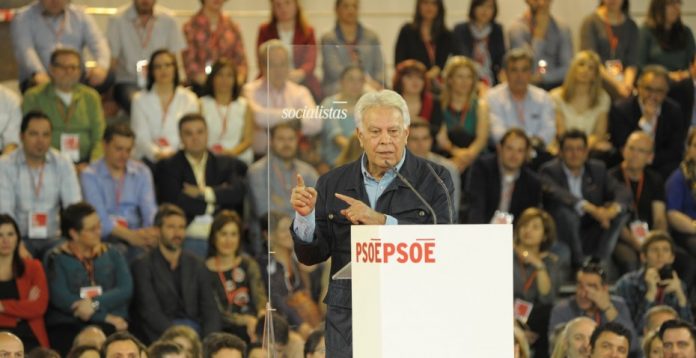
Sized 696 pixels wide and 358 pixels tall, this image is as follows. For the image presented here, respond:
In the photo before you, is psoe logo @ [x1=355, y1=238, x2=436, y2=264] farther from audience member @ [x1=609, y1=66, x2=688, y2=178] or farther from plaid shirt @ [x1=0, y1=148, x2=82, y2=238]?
audience member @ [x1=609, y1=66, x2=688, y2=178]

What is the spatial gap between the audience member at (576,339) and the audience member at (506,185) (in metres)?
1.32

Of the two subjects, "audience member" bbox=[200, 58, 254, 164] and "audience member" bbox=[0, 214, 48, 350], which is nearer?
"audience member" bbox=[0, 214, 48, 350]

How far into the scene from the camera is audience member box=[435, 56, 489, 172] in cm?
959

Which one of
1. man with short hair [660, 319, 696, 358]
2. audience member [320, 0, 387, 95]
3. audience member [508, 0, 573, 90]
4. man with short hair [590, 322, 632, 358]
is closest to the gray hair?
audience member [320, 0, 387, 95]

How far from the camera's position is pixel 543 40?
Result: 10633 mm

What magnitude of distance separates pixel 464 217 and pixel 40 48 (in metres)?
3.13

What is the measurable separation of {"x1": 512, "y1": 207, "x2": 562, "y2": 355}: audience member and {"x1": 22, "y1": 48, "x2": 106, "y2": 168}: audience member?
279 centimetres

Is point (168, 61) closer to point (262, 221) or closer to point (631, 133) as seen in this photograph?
point (262, 221)

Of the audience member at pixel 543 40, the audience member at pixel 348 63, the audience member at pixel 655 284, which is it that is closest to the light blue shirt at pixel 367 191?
the audience member at pixel 348 63

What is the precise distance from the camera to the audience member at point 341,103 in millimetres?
6594

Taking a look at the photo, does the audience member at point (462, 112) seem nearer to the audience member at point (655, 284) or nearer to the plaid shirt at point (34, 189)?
the audience member at point (655, 284)

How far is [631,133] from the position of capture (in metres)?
10.1

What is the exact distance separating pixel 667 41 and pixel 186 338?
16.0 feet

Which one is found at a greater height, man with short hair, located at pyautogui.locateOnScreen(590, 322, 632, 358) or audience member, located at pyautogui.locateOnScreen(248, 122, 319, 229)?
audience member, located at pyautogui.locateOnScreen(248, 122, 319, 229)
